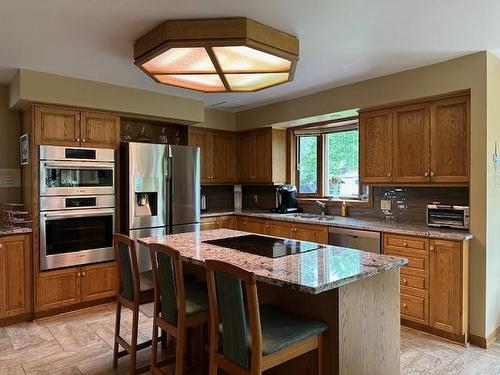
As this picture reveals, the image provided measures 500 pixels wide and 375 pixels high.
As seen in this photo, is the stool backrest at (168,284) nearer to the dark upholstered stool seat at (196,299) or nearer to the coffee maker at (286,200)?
the dark upholstered stool seat at (196,299)

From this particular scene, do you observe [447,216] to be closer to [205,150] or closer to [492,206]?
→ [492,206]

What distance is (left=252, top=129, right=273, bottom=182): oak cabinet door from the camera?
5293 mm

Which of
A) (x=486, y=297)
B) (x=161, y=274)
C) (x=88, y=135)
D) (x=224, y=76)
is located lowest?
(x=486, y=297)

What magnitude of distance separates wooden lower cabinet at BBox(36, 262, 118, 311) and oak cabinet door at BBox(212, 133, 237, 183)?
2.17 meters

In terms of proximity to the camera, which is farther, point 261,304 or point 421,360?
point 421,360

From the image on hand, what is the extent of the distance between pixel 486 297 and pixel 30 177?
14.7 ft

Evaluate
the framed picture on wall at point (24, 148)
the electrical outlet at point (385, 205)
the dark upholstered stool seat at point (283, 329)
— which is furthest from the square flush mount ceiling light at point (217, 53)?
the electrical outlet at point (385, 205)

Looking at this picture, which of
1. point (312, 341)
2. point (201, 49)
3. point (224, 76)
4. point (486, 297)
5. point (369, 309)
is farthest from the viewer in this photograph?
point (486, 297)

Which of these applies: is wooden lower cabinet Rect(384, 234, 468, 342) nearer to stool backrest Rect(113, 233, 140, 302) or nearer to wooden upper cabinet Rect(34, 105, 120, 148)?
stool backrest Rect(113, 233, 140, 302)

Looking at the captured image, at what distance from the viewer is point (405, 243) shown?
3.36 m

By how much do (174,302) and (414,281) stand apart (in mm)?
2318

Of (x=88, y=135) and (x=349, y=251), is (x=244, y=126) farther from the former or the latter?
(x=349, y=251)

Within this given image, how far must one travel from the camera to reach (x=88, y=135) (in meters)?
3.94

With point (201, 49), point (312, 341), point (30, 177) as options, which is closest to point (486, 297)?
point (312, 341)
